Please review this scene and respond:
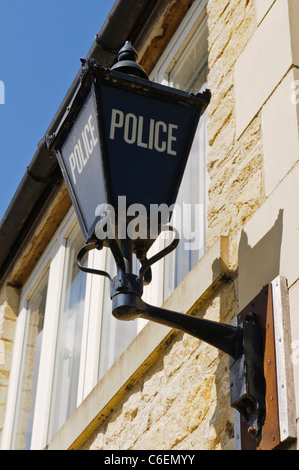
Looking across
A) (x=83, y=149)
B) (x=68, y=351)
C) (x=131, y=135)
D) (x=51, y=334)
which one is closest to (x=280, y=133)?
(x=131, y=135)

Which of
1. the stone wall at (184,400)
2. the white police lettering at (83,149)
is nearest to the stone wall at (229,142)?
the stone wall at (184,400)

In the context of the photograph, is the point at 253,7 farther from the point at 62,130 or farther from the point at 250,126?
the point at 62,130

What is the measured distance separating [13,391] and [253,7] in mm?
3836

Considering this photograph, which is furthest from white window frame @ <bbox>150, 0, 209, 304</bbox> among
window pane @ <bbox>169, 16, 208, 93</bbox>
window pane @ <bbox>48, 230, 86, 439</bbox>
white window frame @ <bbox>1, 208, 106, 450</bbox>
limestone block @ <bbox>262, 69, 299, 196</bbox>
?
limestone block @ <bbox>262, 69, 299, 196</bbox>

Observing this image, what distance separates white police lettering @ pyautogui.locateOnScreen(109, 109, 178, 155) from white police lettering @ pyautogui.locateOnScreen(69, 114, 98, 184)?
7 centimetres

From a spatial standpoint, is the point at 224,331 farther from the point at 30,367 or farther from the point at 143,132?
the point at 30,367

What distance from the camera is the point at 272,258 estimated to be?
116 inches

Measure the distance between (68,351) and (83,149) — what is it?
112 inches

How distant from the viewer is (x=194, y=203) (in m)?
4.32

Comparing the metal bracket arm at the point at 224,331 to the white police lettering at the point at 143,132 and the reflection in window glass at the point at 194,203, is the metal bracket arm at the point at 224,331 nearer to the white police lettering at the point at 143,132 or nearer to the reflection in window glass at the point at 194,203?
the white police lettering at the point at 143,132

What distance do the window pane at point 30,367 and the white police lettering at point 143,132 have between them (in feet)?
11.7

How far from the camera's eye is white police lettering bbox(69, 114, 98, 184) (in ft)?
9.78

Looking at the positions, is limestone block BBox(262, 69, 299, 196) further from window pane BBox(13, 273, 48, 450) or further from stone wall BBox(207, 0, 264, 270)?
window pane BBox(13, 273, 48, 450)

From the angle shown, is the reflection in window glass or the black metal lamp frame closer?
the black metal lamp frame
